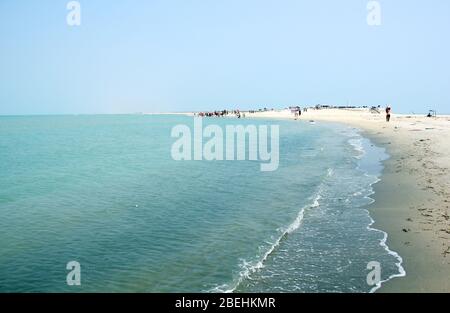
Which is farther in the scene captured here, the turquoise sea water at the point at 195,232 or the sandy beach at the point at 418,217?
the turquoise sea water at the point at 195,232

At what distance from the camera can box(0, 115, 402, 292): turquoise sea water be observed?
10.2 meters

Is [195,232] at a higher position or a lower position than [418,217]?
lower

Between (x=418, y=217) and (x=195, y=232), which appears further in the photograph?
(x=418, y=217)

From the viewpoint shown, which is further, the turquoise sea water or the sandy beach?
the turquoise sea water

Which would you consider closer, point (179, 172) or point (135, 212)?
point (135, 212)

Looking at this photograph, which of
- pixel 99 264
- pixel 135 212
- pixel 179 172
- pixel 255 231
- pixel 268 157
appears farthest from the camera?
pixel 268 157

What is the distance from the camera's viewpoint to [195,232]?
1400 cm

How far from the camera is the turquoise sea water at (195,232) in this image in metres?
10.2

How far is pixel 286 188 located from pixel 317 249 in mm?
9464
